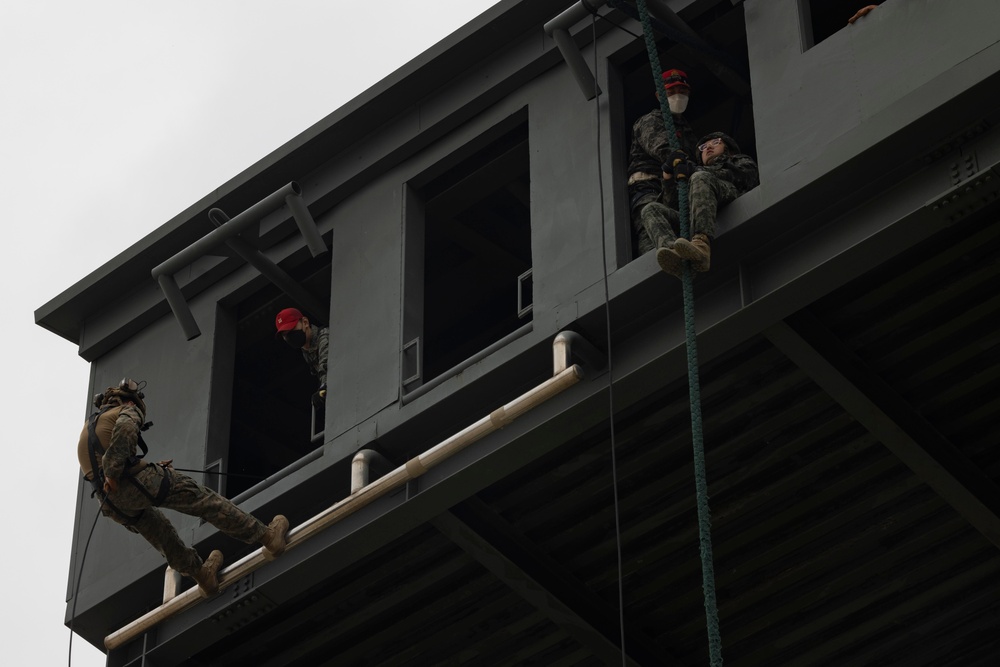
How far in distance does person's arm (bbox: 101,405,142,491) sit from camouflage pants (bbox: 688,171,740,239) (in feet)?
16.6

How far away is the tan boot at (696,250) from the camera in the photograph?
14.4 metres

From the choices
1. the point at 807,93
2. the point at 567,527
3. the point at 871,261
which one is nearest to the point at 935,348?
the point at 871,261

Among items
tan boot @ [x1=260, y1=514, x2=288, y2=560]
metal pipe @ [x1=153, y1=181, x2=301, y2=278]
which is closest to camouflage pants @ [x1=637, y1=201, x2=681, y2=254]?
metal pipe @ [x1=153, y1=181, x2=301, y2=278]

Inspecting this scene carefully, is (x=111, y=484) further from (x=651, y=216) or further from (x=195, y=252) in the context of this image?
(x=651, y=216)

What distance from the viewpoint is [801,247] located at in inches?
572

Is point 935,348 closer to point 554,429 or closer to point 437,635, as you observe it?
point 554,429

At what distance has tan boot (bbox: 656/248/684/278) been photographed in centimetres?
1445

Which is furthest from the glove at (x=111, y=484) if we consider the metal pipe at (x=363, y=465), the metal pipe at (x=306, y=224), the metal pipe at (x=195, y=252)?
the metal pipe at (x=306, y=224)

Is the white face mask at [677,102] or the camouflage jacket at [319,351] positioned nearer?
the white face mask at [677,102]

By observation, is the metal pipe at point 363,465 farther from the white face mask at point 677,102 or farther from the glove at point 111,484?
the white face mask at point 677,102

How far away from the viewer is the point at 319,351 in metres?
18.7

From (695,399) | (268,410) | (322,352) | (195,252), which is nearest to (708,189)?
(695,399)

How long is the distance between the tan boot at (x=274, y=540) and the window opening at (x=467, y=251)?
1517 mm

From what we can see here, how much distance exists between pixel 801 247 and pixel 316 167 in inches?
221
